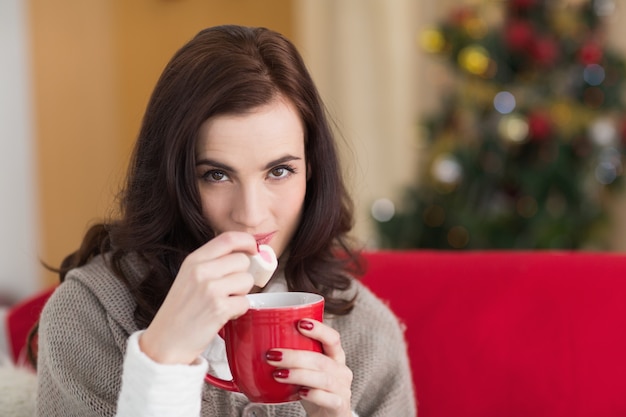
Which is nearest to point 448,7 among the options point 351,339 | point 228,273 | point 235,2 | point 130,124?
point 235,2

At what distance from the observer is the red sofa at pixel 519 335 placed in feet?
5.14

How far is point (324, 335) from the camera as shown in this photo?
103cm

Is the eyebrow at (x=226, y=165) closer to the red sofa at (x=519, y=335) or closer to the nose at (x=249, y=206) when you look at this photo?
the nose at (x=249, y=206)

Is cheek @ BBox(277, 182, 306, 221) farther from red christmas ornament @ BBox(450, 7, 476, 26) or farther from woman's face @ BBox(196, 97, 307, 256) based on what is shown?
red christmas ornament @ BBox(450, 7, 476, 26)

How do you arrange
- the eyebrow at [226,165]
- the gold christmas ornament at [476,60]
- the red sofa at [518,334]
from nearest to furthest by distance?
1. the eyebrow at [226,165]
2. the red sofa at [518,334]
3. the gold christmas ornament at [476,60]

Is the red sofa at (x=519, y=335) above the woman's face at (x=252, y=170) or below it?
below

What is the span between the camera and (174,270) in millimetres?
1346

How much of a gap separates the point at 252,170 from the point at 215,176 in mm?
60

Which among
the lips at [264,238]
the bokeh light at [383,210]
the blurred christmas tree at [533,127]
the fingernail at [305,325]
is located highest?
the lips at [264,238]

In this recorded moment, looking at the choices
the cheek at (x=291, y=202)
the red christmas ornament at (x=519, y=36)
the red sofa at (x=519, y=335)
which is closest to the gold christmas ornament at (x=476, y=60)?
the red christmas ornament at (x=519, y=36)

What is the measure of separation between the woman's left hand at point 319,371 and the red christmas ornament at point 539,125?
248 centimetres

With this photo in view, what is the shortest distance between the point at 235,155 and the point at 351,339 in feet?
1.53

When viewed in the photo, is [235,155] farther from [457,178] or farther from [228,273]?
[457,178]

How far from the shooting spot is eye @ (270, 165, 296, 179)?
1.21 metres
